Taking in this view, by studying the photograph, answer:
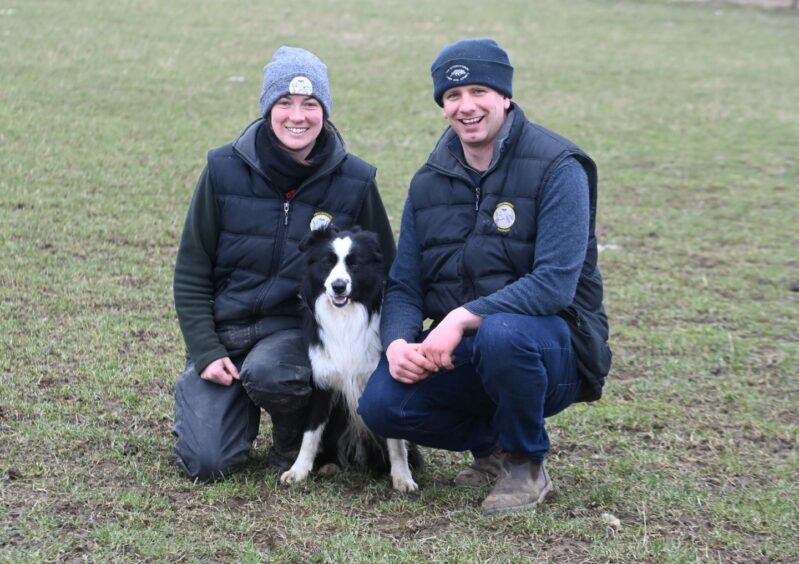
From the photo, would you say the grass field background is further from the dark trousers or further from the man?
the man

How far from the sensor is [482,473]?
4.52 m

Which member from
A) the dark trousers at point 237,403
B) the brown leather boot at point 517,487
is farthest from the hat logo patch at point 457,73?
the brown leather boot at point 517,487

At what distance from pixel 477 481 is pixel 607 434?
920 mm

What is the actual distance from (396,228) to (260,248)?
13.1 ft

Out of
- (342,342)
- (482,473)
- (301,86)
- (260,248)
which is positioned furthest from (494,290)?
(301,86)

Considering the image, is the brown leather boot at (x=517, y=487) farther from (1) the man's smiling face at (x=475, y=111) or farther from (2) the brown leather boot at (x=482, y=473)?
(1) the man's smiling face at (x=475, y=111)

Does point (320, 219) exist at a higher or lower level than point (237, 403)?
higher

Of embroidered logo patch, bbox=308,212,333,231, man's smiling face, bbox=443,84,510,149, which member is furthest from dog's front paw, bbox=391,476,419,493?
man's smiling face, bbox=443,84,510,149

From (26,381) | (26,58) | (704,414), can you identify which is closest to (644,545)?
(704,414)

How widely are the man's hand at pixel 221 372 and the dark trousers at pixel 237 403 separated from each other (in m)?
0.04

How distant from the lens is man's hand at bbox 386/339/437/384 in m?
4.10

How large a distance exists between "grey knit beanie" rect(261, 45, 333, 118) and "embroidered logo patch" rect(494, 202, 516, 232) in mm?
922

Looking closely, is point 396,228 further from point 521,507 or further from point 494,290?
point 521,507

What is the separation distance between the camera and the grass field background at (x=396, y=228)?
394 centimetres
